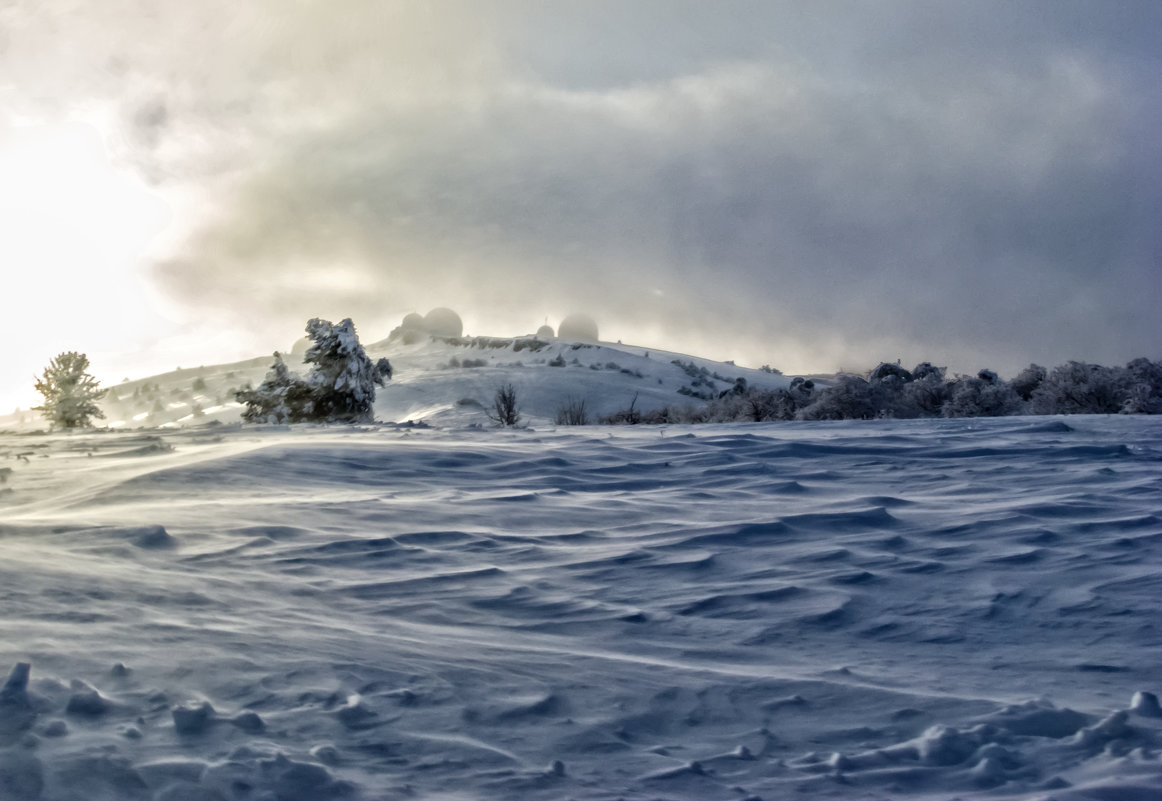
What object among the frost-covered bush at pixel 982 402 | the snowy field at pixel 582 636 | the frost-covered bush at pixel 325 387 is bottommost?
the snowy field at pixel 582 636

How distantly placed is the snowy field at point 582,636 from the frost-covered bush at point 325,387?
24.5 ft

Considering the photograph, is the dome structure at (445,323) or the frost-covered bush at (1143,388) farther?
the dome structure at (445,323)

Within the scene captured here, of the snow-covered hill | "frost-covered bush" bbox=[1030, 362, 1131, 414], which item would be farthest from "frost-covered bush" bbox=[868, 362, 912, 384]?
the snow-covered hill

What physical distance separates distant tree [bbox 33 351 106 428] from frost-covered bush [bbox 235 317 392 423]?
2340mm

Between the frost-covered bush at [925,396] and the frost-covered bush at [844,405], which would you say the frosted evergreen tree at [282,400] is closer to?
the frost-covered bush at [844,405]

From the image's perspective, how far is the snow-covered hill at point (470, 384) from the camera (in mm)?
21609

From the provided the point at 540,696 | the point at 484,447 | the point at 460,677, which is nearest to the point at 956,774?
the point at 540,696

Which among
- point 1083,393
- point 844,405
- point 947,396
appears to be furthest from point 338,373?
point 1083,393

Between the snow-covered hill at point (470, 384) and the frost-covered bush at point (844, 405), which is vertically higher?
the snow-covered hill at point (470, 384)

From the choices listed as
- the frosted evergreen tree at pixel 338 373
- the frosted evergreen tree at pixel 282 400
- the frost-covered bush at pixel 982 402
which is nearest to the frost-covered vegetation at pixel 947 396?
the frost-covered bush at pixel 982 402

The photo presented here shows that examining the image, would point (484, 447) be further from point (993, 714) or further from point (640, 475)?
point (993, 714)

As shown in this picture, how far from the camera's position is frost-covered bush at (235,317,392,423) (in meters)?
13.0

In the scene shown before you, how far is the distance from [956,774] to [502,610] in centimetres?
160

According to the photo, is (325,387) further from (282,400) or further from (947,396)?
(947,396)
